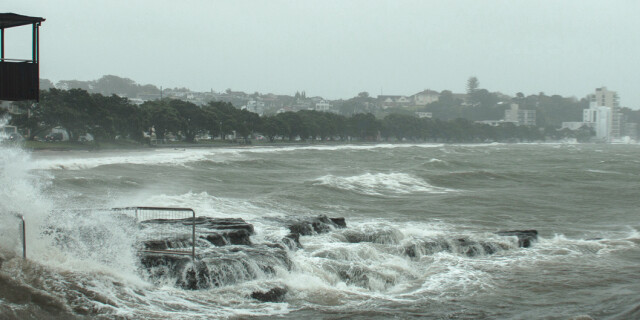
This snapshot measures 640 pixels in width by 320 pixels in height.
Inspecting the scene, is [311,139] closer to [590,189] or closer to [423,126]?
[423,126]

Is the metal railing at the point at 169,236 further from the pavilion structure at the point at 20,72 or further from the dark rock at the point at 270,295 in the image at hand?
the pavilion structure at the point at 20,72

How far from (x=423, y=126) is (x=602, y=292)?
153982 mm

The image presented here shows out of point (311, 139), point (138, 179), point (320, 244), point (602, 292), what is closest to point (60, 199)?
point (138, 179)

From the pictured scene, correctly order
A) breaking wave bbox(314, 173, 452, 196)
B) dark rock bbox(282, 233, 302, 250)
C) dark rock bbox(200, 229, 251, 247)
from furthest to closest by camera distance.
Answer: breaking wave bbox(314, 173, 452, 196) → dark rock bbox(282, 233, 302, 250) → dark rock bbox(200, 229, 251, 247)

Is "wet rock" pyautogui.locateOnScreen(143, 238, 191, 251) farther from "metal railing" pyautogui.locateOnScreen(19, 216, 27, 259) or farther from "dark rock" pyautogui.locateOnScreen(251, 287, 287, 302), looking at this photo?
"dark rock" pyautogui.locateOnScreen(251, 287, 287, 302)

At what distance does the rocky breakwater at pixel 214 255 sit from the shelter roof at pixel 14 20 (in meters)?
4.49

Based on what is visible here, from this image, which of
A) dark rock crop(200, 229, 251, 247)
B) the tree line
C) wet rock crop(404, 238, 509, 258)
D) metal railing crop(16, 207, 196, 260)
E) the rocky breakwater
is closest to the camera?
the rocky breakwater

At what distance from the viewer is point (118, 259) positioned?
11.2 metres

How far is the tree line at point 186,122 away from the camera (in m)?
59.4

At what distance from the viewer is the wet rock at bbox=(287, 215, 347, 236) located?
16.4 meters

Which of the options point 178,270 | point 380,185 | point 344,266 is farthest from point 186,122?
point 178,270

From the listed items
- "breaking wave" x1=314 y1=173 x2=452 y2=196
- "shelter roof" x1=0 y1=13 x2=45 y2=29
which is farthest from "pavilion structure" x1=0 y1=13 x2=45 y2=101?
"breaking wave" x1=314 y1=173 x2=452 y2=196

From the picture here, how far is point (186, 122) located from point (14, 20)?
75.0 metres

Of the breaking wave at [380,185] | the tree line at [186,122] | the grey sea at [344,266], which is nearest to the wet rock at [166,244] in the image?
the grey sea at [344,266]
